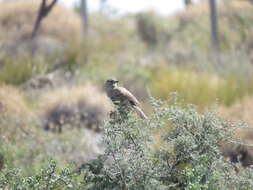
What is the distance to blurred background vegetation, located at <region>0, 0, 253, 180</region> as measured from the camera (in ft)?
33.4

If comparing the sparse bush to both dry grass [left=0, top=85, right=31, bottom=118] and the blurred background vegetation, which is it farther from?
dry grass [left=0, top=85, right=31, bottom=118]

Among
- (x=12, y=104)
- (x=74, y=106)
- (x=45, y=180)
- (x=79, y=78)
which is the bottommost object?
(x=74, y=106)

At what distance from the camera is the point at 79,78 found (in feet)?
48.7

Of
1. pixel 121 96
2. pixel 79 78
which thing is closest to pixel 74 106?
pixel 79 78

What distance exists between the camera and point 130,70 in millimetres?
15656

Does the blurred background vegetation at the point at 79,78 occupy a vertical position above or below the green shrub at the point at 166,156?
below

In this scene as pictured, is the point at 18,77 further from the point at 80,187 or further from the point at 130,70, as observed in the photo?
the point at 80,187

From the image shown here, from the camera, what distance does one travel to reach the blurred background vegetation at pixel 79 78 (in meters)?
10.2

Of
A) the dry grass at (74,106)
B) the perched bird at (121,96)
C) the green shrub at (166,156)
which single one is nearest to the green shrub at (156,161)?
the green shrub at (166,156)

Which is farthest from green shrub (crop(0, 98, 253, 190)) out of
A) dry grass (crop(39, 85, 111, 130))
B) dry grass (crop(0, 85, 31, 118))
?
dry grass (crop(39, 85, 111, 130))

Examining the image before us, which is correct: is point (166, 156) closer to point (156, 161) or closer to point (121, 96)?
point (156, 161)

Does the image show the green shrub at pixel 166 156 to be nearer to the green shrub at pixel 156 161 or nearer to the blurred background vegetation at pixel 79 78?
the green shrub at pixel 156 161

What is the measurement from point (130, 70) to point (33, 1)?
293 inches

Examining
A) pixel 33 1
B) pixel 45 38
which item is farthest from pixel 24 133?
pixel 33 1
